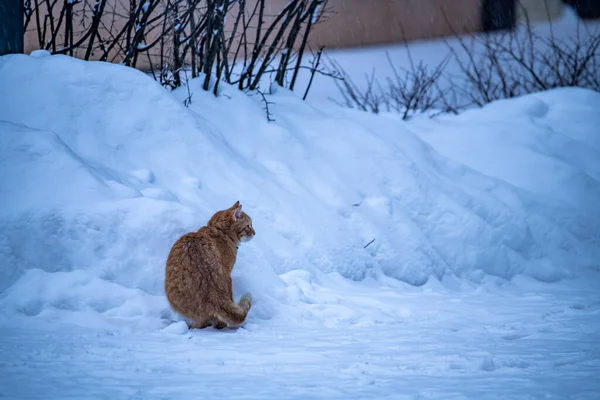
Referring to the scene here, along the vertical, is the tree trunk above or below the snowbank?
above

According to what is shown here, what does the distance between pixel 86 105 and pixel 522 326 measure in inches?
165

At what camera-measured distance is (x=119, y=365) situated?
112 inches

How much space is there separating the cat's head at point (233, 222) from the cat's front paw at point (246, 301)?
0.61 meters

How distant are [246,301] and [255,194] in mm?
1981

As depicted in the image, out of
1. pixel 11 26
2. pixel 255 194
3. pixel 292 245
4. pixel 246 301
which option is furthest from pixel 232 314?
pixel 11 26

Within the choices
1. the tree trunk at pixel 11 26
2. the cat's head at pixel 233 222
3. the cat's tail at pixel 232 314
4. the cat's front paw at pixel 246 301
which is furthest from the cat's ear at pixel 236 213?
the tree trunk at pixel 11 26

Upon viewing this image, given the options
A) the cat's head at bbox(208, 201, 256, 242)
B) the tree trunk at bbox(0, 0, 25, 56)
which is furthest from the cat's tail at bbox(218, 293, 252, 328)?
the tree trunk at bbox(0, 0, 25, 56)

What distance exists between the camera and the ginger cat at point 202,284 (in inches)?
150

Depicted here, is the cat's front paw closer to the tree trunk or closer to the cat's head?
the cat's head

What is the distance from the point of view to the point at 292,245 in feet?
18.5

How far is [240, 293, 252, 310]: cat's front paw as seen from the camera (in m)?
3.94

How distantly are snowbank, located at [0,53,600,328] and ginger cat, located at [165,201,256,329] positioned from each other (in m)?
0.20

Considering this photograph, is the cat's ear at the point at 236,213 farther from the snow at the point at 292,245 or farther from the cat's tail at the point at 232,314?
the cat's tail at the point at 232,314

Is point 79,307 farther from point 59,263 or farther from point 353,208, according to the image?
point 353,208
